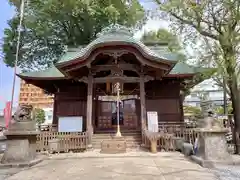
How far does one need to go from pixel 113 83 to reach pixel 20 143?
5.87m

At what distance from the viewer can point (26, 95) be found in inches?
2771

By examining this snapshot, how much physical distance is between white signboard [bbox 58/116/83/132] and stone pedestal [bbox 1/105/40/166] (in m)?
4.38

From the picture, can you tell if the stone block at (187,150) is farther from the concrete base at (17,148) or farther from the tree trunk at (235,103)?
the concrete base at (17,148)

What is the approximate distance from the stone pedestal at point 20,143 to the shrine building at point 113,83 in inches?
136

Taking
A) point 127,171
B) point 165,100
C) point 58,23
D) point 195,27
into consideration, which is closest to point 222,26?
point 195,27

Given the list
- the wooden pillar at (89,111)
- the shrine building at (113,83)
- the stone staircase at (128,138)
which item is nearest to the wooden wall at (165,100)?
the shrine building at (113,83)

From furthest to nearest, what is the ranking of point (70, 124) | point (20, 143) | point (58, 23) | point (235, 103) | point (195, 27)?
point (58, 23), point (70, 124), point (195, 27), point (235, 103), point (20, 143)

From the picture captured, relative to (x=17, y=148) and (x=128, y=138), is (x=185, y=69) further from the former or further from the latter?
(x=17, y=148)

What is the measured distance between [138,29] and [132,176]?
65.3 ft

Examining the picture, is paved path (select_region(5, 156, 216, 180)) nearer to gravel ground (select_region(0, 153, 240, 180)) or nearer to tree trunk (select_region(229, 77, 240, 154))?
gravel ground (select_region(0, 153, 240, 180))

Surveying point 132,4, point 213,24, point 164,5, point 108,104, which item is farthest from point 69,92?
point 132,4

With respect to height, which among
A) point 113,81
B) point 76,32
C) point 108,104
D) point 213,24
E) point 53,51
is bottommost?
point 108,104

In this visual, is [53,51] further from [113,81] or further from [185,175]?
[185,175]

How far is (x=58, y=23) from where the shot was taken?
21188 millimetres
